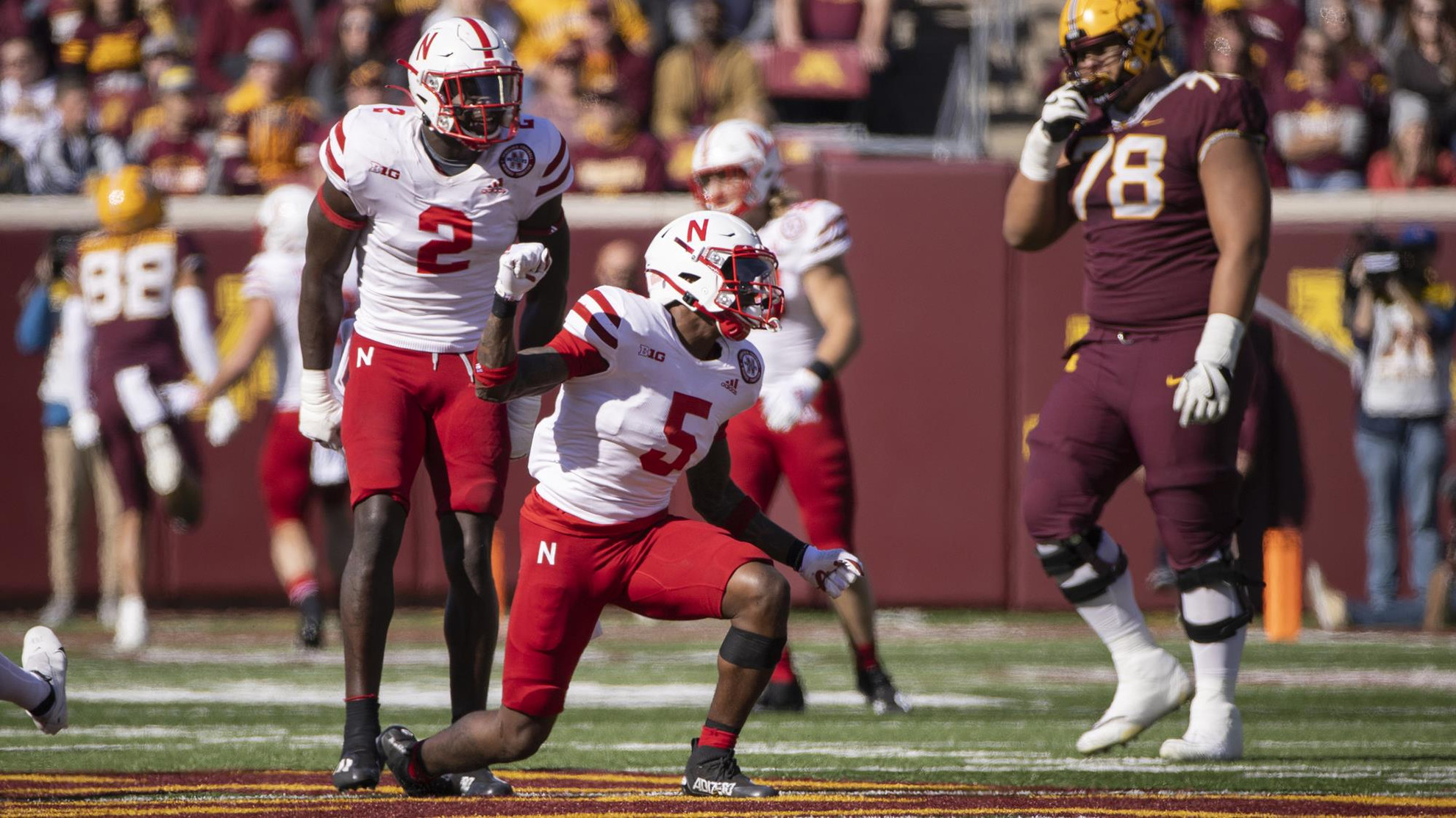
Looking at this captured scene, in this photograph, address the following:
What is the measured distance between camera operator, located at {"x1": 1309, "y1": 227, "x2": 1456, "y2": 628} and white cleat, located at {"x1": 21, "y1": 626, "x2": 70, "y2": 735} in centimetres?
690

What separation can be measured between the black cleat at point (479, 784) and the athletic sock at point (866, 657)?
7.52ft

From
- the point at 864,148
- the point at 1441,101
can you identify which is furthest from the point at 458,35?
the point at 1441,101

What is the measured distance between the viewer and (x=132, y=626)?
28.6 ft

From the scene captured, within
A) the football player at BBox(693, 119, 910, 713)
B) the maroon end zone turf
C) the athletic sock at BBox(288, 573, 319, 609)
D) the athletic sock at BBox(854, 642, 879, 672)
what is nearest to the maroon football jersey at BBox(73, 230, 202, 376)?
the athletic sock at BBox(288, 573, 319, 609)

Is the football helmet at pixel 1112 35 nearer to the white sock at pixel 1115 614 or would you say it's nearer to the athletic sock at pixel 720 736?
the white sock at pixel 1115 614

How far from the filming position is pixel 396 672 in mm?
7766

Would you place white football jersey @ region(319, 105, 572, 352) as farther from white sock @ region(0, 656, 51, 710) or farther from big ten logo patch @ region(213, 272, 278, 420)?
big ten logo patch @ region(213, 272, 278, 420)

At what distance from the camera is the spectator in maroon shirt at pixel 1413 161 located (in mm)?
10812

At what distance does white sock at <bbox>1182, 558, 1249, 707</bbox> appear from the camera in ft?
16.6

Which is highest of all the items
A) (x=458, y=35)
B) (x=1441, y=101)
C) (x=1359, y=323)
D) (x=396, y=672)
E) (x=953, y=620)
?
(x=458, y=35)

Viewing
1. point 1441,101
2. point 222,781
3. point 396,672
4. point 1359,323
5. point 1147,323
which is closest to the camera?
point 222,781

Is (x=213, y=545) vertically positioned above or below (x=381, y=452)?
below

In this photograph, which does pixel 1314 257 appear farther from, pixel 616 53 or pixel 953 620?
pixel 616 53

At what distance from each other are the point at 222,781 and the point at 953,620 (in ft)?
21.4
